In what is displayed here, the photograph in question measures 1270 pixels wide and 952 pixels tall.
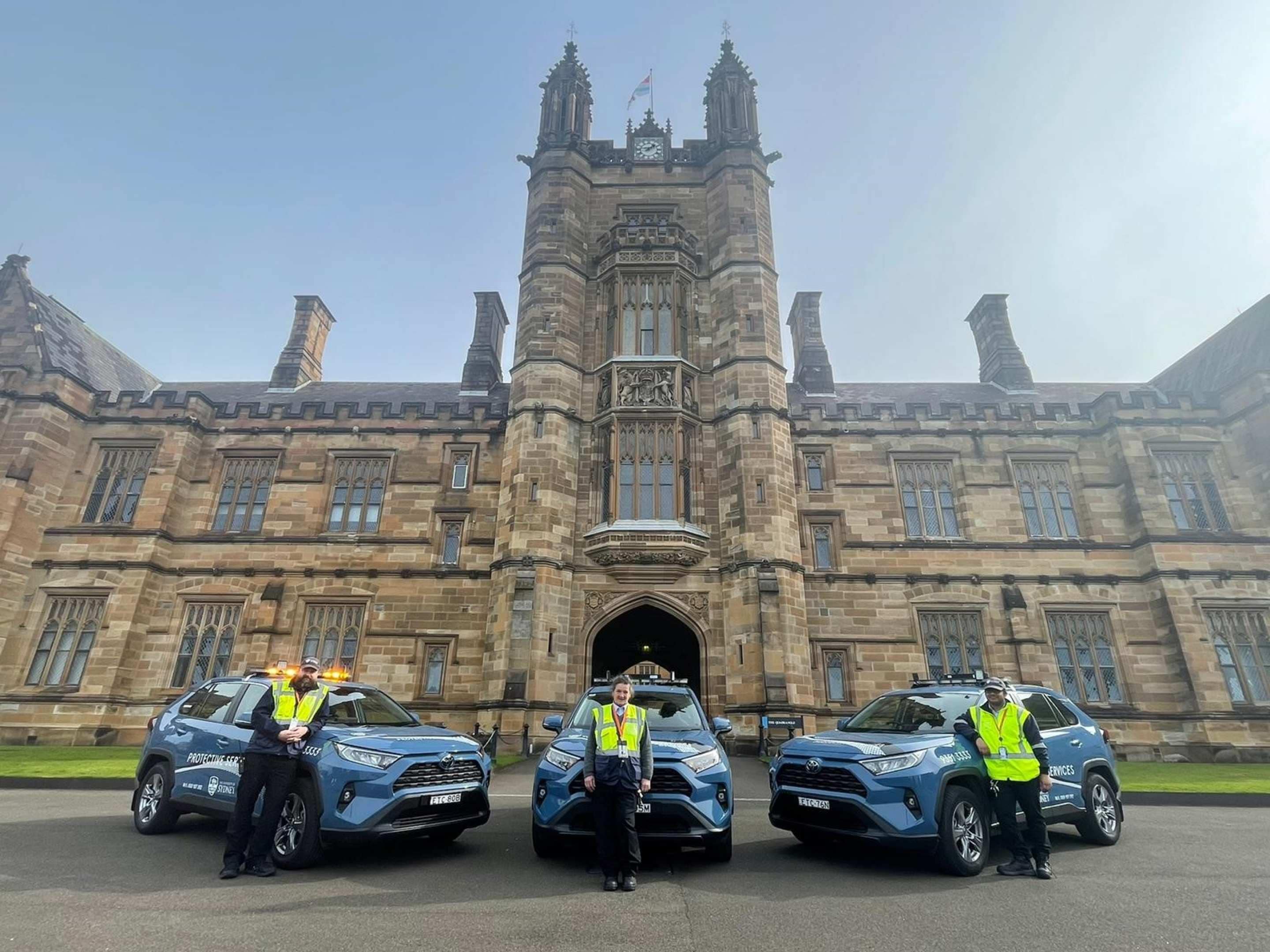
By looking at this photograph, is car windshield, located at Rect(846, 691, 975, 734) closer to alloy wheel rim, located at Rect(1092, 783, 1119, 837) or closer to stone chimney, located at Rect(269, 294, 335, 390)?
alloy wheel rim, located at Rect(1092, 783, 1119, 837)

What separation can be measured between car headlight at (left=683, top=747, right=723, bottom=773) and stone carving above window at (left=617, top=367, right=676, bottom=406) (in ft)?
43.3

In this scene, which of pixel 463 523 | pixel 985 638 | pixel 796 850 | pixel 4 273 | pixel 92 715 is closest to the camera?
pixel 796 850

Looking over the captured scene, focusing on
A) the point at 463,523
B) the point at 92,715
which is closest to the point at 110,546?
the point at 92,715

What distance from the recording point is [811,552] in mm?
18625

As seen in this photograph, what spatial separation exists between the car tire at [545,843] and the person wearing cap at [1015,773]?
4.19 m

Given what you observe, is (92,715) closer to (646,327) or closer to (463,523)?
(463,523)

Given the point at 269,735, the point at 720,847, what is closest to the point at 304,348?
the point at 269,735

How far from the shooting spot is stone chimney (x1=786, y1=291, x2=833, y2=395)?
24891mm

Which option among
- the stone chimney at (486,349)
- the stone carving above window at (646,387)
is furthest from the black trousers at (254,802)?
the stone chimney at (486,349)

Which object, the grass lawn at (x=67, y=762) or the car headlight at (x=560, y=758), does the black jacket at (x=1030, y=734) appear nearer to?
the car headlight at (x=560, y=758)

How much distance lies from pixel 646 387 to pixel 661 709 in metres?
12.7

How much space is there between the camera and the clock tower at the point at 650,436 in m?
16.0

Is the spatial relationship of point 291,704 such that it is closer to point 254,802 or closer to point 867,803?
point 254,802

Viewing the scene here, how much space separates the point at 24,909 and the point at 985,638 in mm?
19331
